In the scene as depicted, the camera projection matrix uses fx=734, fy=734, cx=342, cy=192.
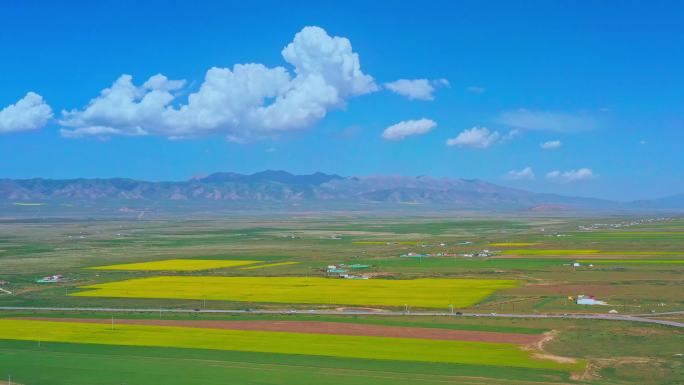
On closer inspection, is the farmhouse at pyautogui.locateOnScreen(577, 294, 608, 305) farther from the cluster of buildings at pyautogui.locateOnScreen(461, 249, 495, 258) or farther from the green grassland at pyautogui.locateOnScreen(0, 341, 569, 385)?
the cluster of buildings at pyautogui.locateOnScreen(461, 249, 495, 258)

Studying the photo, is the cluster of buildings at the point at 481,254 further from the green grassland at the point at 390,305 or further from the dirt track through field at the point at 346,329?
the dirt track through field at the point at 346,329

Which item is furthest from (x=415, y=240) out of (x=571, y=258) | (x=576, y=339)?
(x=576, y=339)

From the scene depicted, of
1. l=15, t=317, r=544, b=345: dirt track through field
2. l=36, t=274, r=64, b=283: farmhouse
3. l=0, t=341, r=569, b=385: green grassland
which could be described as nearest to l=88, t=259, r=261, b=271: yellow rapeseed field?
l=36, t=274, r=64, b=283: farmhouse

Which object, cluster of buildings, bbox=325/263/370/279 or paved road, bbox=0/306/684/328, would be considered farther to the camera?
cluster of buildings, bbox=325/263/370/279

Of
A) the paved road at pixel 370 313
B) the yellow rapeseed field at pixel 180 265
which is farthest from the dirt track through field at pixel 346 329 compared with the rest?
the yellow rapeseed field at pixel 180 265

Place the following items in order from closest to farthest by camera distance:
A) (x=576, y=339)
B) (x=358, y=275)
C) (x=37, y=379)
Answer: (x=37, y=379)
(x=576, y=339)
(x=358, y=275)

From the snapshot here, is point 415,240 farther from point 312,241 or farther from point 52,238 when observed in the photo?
point 52,238
